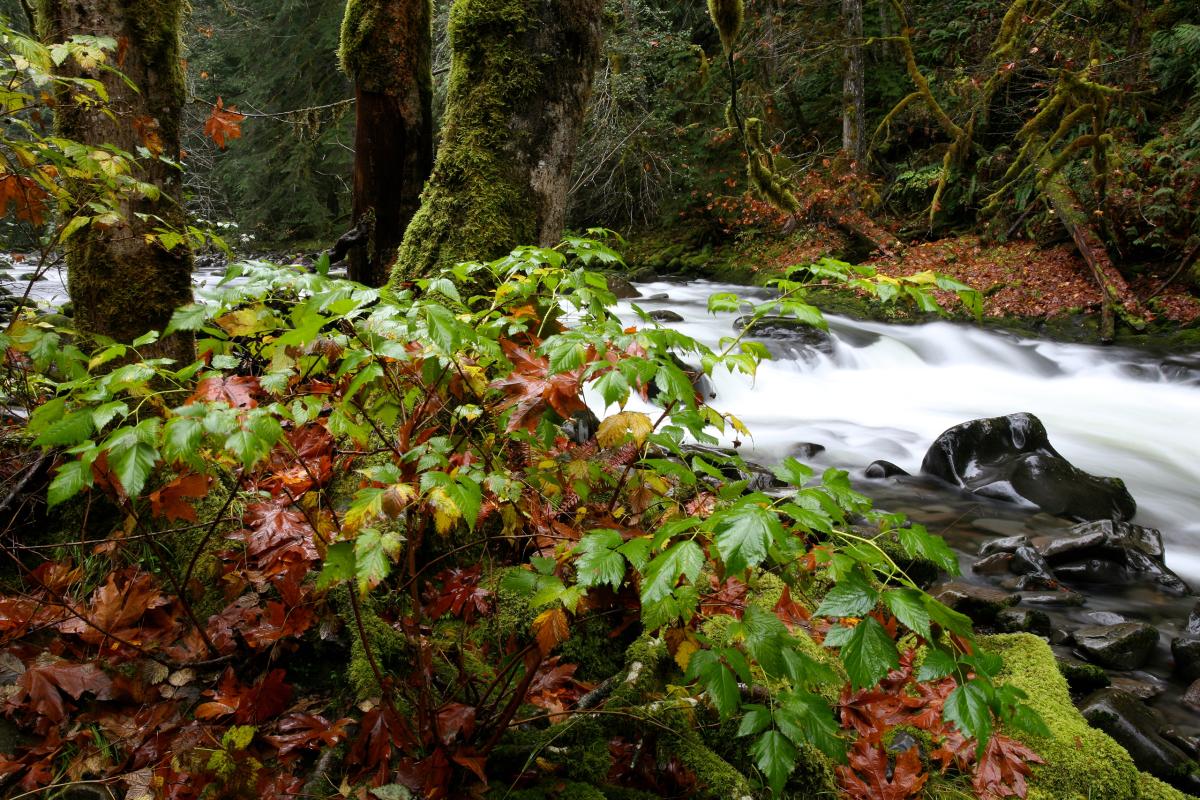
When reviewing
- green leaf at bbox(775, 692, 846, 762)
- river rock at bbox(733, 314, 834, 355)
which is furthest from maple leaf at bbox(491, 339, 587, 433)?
river rock at bbox(733, 314, 834, 355)

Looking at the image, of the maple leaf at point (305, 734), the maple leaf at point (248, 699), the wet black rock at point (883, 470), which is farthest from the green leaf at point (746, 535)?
the wet black rock at point (883, 470)

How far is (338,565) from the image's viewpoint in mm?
1336

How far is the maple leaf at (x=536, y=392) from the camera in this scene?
163 centimetres

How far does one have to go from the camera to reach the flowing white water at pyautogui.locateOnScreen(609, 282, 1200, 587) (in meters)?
6.71

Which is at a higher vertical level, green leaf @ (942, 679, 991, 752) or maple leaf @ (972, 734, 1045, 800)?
green leaf @ (942, 679, 991, 752)

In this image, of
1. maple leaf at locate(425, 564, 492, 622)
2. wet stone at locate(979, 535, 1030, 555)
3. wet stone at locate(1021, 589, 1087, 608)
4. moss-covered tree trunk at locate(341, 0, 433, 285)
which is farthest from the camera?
moss-covered tree trunk at locate(341, 0, 433, 285)

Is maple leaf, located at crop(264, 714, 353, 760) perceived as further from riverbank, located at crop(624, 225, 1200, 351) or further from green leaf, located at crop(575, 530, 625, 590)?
riverbank, located at crop(624, 225, 1200, 351)

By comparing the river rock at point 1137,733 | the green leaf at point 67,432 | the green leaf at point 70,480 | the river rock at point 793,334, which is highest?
the green leaf at point 67,432

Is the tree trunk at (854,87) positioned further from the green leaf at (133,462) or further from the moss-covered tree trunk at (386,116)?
the green leaf at (133,462)

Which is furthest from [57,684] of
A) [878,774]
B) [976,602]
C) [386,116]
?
[386,116]

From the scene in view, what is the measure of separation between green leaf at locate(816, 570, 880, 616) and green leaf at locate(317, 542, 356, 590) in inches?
37.1

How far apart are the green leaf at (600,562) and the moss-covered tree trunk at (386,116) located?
16.0ft

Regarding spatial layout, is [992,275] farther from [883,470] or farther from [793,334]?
[883,470]

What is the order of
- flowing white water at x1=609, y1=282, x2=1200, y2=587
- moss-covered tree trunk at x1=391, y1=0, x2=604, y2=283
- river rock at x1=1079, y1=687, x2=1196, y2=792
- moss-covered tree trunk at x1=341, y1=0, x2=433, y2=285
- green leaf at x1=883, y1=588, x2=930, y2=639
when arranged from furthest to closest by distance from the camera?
flowing white water at x1=609, y1=282, x2=1200, y2=587 → moss-covered tree trunk at x1=341, y1=0, x2=433, y2=285 → moss-covered tree trunk at x1=391, y1=0, x2=604, y2=283 → river rock at x1=1079, y1=687, x2=1196, y2=792 → green leaf at x1=883, y1=588, x2=930, y2=639
